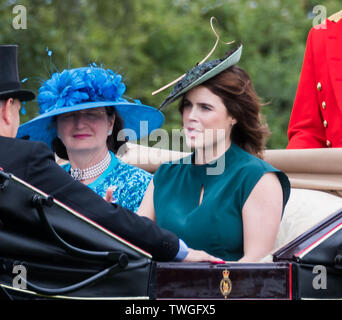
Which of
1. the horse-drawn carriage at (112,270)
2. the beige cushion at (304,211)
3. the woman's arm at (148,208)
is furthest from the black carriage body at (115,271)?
the woman's arm at (148,208)

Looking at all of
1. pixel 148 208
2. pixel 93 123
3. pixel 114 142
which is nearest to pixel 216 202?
pixel 148 208

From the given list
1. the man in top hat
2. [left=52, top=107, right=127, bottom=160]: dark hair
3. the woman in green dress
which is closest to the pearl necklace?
[left=52, top=107, right=127, bottom=160]: dark hair

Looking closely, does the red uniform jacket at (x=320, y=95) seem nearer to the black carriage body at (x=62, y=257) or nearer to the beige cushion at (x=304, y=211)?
the beige cushion at (x=304, y=211)

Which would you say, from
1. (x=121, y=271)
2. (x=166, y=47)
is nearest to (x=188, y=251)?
(x=121, y=271)

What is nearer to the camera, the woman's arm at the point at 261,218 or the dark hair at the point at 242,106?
the woman's arm at the point at 261,218

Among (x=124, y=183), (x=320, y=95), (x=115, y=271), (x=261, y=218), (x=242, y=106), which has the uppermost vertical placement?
(x=320, y=95)

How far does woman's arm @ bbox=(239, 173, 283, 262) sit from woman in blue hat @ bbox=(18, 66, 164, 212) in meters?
0.80

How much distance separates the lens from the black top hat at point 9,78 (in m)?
2.51

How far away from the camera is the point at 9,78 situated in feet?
8.50

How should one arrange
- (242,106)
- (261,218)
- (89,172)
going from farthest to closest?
(89,172) < (242,106) < (261,218)

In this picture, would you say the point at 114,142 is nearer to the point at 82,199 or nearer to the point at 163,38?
the point at 82,199

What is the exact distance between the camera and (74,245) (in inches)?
89.5

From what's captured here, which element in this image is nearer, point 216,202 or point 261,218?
point 261,218

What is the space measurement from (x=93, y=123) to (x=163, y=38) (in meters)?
11.1
